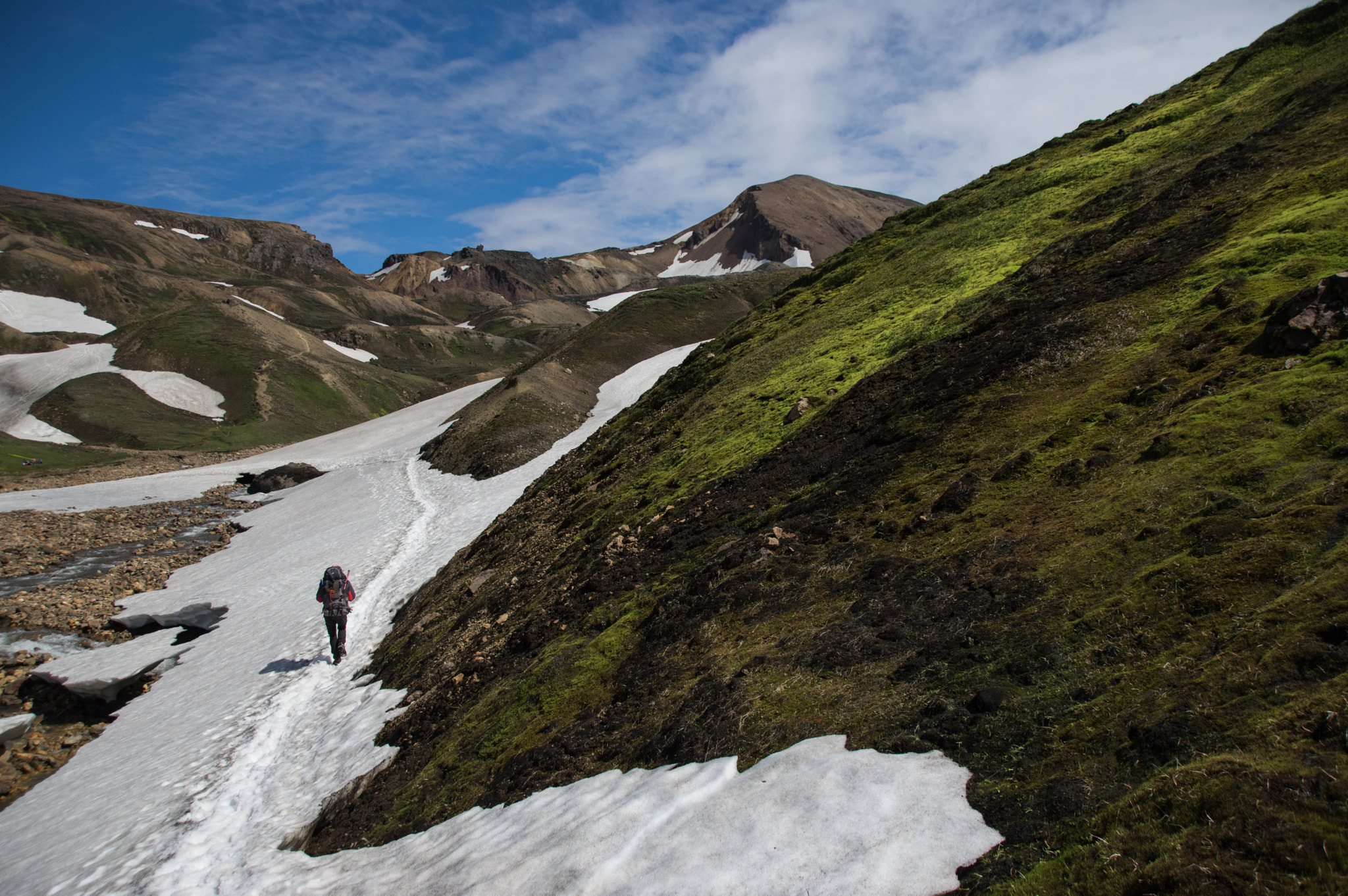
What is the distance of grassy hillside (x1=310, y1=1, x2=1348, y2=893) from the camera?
457 cm

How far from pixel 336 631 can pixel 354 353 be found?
12660cm

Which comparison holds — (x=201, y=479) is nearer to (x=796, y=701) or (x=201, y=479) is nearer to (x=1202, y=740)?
(x=796, y=701)

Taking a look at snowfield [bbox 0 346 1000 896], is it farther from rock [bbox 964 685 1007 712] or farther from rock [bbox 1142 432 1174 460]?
rock [bbox 1142 432 1174 460]

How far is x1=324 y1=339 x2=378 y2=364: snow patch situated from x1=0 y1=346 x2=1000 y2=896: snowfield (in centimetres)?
9996

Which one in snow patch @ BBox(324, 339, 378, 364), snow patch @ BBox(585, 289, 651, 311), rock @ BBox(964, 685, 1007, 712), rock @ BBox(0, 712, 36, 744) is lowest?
rock @ BBox(964, 685, 1007, 712)

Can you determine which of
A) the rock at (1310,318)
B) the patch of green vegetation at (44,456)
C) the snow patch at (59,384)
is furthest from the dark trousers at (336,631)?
the snow patch at (59,384)

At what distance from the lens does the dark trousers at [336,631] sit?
62.9ft

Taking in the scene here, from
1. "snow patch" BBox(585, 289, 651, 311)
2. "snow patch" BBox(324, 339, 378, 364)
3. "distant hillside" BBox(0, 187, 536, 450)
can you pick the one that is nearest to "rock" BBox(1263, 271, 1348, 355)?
"distant hillside" BBox(0, 187, 536, 450)

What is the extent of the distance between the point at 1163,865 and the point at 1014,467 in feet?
23.1

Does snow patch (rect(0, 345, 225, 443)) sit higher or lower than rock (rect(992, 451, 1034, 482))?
higher

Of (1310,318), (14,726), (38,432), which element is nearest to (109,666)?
(14,726)

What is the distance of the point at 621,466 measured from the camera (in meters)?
22.6

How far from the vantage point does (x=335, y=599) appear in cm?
1927

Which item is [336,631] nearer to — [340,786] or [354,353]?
[340,786]
